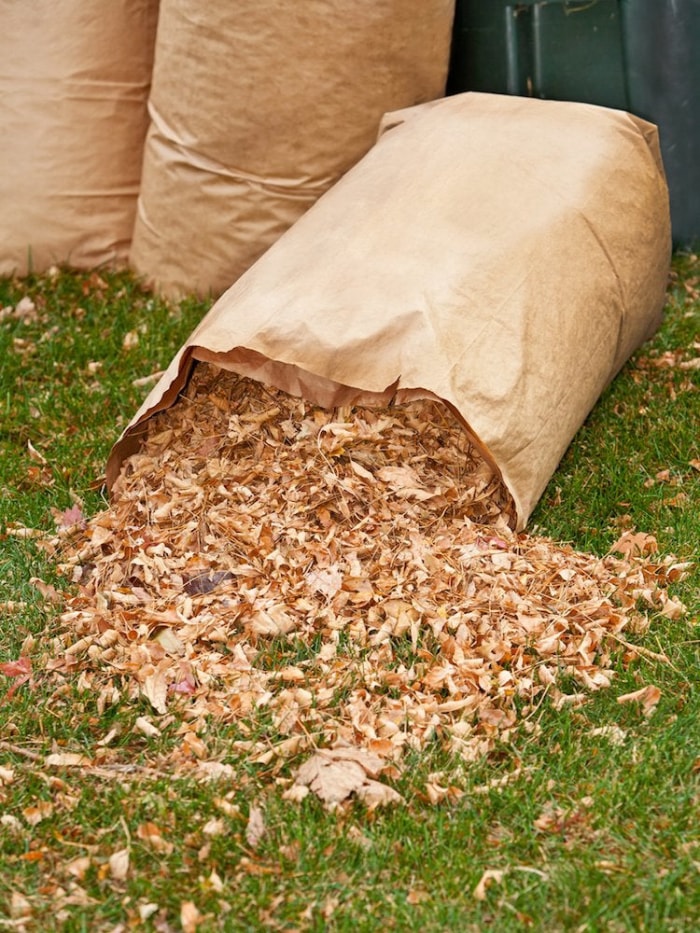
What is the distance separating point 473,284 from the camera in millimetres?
3273

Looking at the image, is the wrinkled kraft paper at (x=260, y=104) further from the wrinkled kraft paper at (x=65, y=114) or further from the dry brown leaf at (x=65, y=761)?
the dry brown leaf at (x=65, y=761)

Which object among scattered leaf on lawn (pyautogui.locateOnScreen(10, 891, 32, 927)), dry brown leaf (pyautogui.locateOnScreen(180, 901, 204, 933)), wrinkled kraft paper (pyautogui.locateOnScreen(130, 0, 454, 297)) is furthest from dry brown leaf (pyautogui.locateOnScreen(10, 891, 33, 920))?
wrinkled kraft paper (pyautogui.locateOnScreen(130, 0, 454, 297))

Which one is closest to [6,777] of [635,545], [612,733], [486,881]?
[486,881]

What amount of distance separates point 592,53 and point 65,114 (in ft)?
6.67

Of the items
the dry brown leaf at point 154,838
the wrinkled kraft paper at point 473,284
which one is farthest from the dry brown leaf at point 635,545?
the dry brown leaf at point 154,838

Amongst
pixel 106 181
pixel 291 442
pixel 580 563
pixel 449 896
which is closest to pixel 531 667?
pixel 580 563

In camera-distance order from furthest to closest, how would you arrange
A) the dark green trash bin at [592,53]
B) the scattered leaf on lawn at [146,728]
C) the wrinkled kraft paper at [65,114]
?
the wrinkled kraft paper at [65,114]
the dark green trash bin at [592,53]
the scattered leaf on lawn at [146,728]

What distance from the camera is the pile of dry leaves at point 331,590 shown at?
2727 mm

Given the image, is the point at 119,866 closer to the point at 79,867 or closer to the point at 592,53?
the point at 79,867

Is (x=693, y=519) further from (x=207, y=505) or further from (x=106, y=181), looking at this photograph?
(x=106, y=181)

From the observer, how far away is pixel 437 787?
2510mm

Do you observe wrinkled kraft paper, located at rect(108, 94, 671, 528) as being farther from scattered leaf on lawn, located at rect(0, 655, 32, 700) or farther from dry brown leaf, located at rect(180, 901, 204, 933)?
dry brown leaf, located at rect(180, 901, 204, 933)

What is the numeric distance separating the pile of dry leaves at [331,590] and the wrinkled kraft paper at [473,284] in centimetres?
15

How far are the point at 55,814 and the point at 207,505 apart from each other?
3.37 ft
